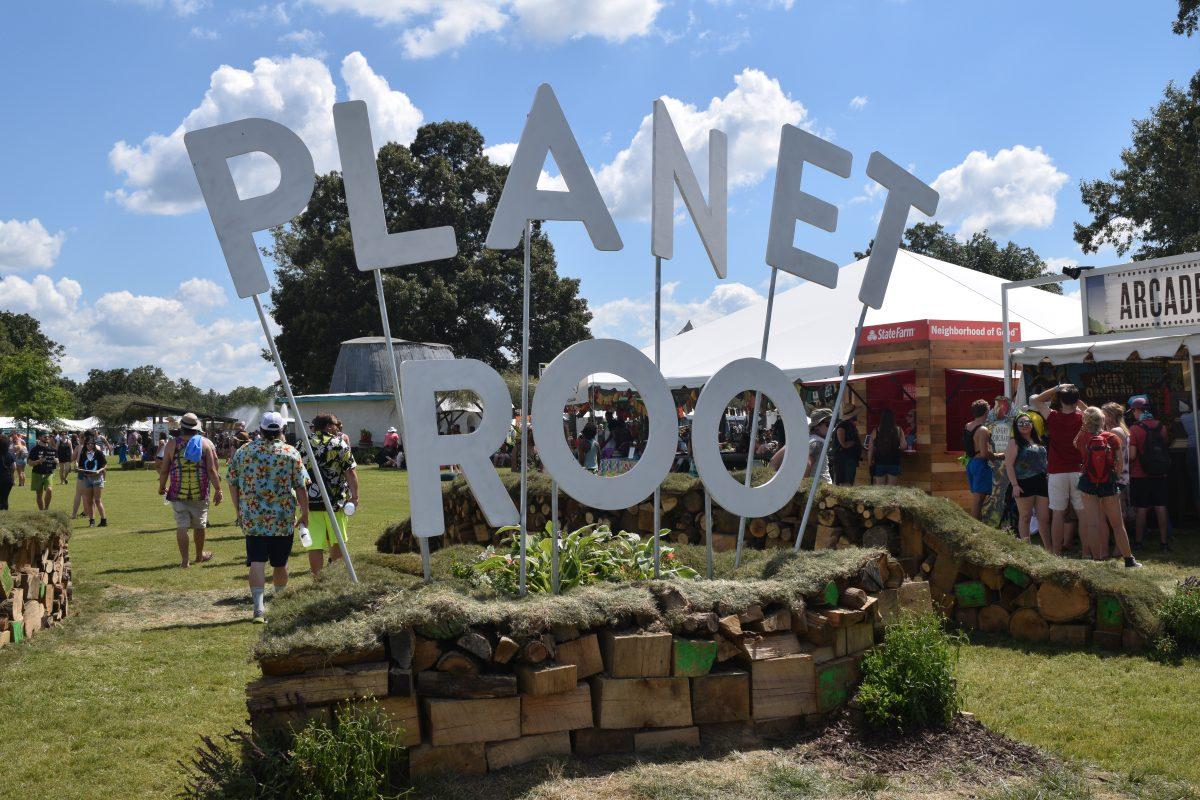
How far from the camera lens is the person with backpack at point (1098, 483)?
7.97 metres

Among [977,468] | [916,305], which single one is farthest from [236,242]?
[916,305]

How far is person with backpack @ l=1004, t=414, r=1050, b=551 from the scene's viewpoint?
888 centimetres

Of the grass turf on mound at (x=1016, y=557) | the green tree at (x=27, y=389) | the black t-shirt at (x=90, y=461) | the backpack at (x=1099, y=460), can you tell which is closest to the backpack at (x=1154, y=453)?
the backpack at (x=1099, y=460)

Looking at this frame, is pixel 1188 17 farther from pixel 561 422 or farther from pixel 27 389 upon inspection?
pixel 27 389

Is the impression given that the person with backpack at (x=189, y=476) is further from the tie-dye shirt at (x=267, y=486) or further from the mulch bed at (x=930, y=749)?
the mulch bed at (x=930, y=749)

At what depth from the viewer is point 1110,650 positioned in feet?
19.5

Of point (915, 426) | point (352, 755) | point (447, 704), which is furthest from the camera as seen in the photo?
point (915, 426)

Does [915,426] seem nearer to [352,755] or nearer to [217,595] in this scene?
[217,595]

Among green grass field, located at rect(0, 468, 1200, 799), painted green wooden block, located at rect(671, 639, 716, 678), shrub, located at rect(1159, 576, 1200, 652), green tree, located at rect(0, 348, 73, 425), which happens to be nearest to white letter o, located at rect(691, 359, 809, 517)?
painted green wooden block, located at rect(671, 639, 716, 678)

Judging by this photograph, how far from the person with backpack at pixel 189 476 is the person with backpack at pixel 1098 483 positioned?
8304 mm

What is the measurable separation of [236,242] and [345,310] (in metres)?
36.1

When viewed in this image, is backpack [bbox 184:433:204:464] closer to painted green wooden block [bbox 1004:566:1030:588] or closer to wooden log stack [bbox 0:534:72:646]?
wooden log stack [bbox 0:534:72:646]

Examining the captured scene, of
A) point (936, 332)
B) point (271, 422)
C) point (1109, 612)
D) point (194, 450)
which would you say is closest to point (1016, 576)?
point (1109, 612)

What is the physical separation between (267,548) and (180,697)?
1.85 meters
